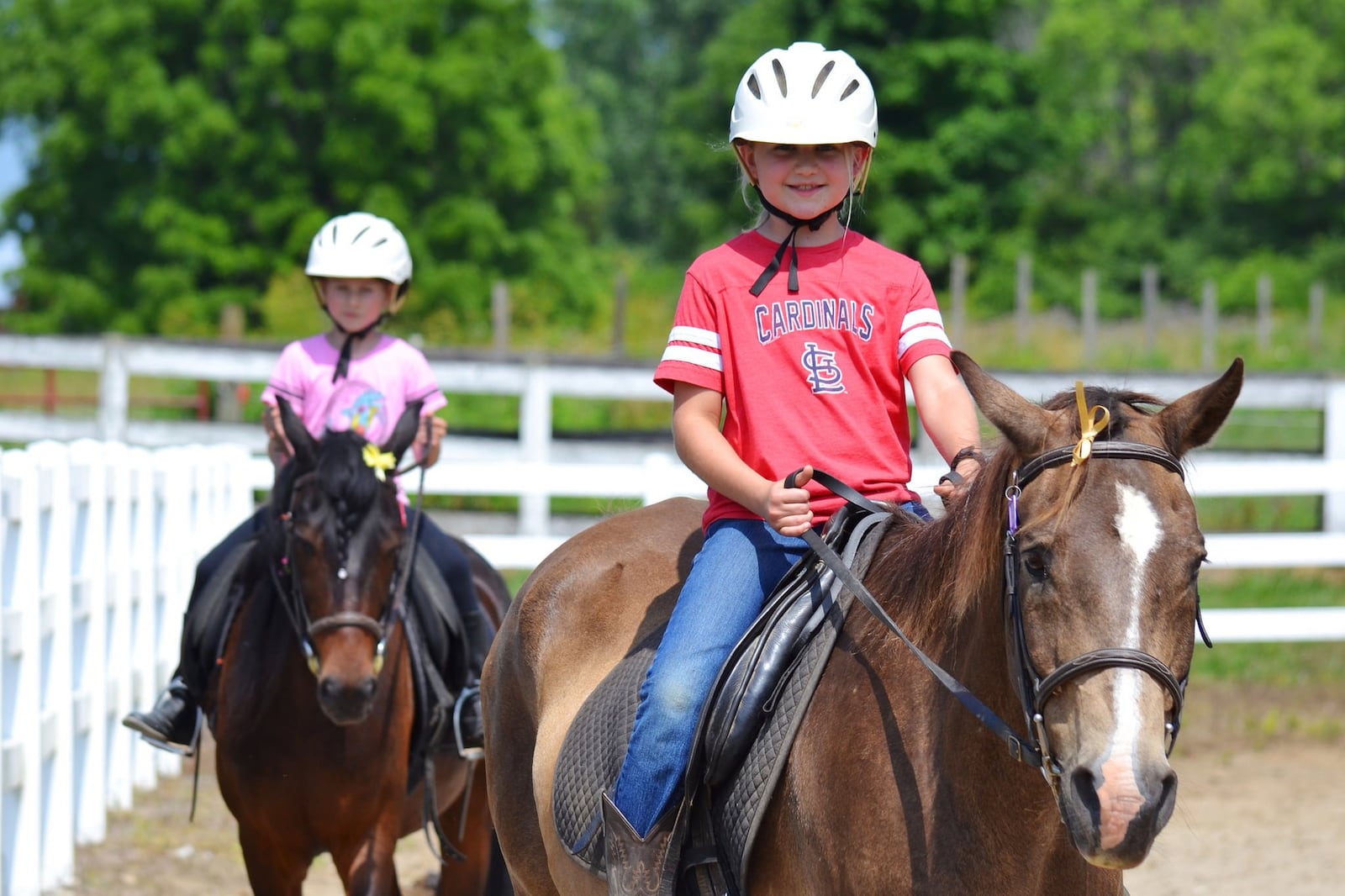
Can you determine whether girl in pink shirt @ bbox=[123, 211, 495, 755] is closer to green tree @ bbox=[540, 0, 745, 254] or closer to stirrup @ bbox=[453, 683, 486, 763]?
stirrup @ bbox=[453, 683, 486, 763]

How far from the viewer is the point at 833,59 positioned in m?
3.49

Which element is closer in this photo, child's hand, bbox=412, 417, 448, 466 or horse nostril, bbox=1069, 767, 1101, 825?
horse nostril, bbox=1069, 767, 1101, 825

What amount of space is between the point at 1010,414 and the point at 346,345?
12.5 feet

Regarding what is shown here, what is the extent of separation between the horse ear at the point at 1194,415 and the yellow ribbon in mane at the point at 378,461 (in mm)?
3405

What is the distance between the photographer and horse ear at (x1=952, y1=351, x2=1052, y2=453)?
2.60m

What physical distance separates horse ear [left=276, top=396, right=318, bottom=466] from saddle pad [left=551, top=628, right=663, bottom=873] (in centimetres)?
210

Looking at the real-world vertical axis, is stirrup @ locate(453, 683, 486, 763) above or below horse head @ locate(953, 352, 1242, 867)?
below

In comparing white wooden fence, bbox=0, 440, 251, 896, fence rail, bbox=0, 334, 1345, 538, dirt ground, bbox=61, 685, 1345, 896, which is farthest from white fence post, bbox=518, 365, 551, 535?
dirt ground, bbox=61, 685, 1345, 896

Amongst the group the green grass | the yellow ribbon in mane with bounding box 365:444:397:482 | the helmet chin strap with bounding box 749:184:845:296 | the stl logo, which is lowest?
the green grass

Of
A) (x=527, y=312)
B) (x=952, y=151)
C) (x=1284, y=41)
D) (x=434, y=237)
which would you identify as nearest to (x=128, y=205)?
(x=434, y=237)

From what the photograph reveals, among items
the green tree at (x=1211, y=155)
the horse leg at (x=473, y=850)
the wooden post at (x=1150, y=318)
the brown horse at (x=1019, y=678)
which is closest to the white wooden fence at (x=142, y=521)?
the brown horse at (x=1019, y=678)

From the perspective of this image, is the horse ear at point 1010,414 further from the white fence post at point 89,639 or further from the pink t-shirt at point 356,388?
the white fence post at point 89,639

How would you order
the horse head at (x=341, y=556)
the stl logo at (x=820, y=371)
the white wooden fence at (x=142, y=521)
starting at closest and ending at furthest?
the stl logo at (x=820, y=371) < the horse head at (x=341, y=556) < the white wooden fence at (x=142, y=521)

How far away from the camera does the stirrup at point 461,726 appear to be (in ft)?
18.9
